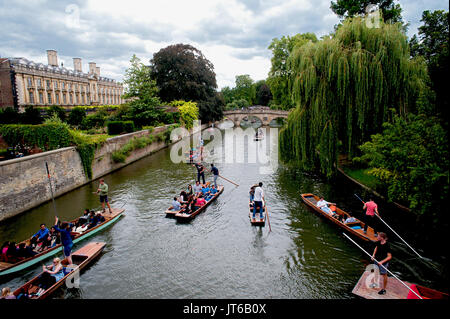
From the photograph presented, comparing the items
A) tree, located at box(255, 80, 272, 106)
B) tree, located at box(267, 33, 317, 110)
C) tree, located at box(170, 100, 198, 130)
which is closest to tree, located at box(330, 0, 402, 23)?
tree, located at box(267, 33, 317, 110)

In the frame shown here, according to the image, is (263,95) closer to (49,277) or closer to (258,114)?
(258,114)

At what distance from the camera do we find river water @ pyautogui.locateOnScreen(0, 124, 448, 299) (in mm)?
7164

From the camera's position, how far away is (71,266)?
750 centimetres

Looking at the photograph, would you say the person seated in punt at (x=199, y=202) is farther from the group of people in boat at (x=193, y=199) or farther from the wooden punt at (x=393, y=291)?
the wooden punt at (x=393, y=291)

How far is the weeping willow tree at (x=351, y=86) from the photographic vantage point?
1125 centimetres

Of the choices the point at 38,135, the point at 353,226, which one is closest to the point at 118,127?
the point at 38,135

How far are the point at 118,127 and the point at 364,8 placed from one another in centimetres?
2236

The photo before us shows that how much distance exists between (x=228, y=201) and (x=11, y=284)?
8449mm

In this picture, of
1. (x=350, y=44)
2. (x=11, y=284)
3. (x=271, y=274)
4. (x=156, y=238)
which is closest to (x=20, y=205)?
(x=11, y=284)

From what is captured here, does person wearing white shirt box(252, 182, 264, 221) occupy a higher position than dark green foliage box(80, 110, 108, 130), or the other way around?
dark green foliage box(80, 110, 108, 130)

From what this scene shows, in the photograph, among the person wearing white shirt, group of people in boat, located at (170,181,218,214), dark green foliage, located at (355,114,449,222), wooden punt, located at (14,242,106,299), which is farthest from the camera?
group of people in boat, located at (170,181,218,214)

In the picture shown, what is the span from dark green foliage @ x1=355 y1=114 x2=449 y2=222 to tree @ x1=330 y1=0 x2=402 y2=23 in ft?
49.9

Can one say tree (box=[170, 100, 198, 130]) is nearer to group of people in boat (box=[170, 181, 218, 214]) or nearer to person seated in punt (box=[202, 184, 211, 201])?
person seated in punt (box=[202, 184, 211, 201])
